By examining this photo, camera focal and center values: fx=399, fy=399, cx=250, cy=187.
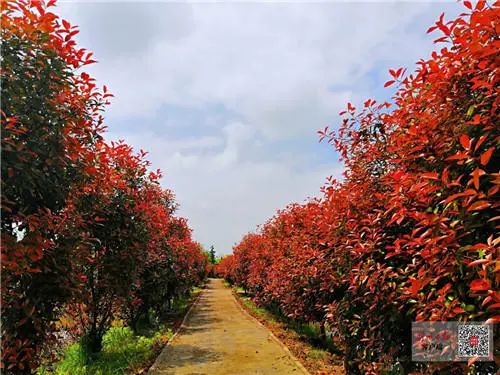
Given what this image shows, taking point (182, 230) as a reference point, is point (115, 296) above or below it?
below

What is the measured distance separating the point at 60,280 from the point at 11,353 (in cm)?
72

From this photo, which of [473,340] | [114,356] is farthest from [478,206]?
[114,356]

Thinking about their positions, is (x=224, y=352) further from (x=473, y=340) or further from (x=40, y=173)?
(x=473, y=340)

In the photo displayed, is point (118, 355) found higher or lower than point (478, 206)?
lower

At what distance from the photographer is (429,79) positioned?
8.80 feet

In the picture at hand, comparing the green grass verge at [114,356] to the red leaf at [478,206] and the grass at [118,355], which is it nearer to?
A: the grass at [118,355]

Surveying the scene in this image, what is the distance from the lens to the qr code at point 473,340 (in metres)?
2.03

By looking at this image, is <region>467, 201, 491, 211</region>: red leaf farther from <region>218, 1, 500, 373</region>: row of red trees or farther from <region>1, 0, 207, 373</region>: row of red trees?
<region>1, 0, 207, 373</region>: row of red trees

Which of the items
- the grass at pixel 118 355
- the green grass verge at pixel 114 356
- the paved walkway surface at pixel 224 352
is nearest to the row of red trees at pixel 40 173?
the grass at pixel 118 355

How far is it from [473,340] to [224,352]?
862 cm

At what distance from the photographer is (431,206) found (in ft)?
8.36

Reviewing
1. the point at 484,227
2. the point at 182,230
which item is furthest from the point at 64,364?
the point at 182,230

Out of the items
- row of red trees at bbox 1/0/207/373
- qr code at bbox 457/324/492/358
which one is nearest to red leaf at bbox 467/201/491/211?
qr code at bbox 457/324/492/358

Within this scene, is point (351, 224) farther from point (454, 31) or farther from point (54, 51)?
point (54, 51)
